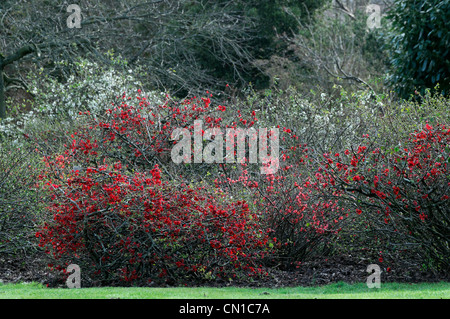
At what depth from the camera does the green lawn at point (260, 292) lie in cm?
550

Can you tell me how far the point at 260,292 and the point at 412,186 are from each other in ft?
7.31

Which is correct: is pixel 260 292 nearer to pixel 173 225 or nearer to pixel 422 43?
pixel 173 225

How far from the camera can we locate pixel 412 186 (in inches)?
268

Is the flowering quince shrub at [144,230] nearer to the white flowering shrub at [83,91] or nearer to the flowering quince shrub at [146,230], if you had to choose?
the flowering quince shrub at [146,230]

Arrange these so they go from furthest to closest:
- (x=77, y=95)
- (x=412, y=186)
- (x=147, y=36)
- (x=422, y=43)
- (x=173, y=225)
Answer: (x=147, y=36)
(x=77, y=95)
(x=422, y=43)
(x=412, y=186)
(x=173, y=225)

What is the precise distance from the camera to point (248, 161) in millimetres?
9336

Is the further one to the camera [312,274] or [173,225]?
[312,274]

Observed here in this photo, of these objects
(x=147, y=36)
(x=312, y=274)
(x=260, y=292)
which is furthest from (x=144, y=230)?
(x=147, y=36)

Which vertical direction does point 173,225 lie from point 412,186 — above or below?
below

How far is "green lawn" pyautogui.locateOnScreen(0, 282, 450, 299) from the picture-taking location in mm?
5504

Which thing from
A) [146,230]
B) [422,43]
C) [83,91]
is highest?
[422,43]

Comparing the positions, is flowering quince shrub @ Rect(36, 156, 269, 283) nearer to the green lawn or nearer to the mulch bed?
the mulch bed

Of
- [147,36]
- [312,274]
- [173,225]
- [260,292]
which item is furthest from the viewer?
[147,36]
